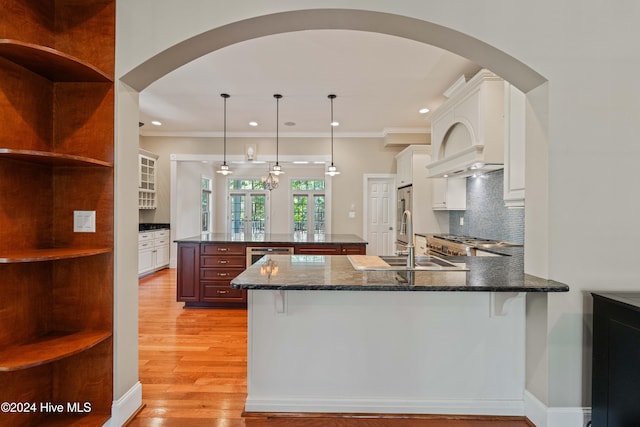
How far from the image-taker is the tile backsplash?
11.6 feet

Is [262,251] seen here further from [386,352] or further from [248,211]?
[248,211]

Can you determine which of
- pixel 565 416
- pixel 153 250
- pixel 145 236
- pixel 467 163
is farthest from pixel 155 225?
pixel 565 416

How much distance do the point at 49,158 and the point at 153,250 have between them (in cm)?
519

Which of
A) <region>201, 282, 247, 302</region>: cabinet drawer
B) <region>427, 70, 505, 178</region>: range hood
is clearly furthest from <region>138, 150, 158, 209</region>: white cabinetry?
<region>427, 70, 505, 178</region>: range hood

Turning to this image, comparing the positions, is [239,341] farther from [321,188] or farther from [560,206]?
[321,188]

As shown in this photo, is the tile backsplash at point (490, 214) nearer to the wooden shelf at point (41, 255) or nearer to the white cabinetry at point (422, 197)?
the white cabinetry at point (422, 197)

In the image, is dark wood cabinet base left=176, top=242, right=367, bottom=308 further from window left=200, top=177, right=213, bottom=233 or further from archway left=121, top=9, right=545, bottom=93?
window left=200, top=177, right=213, bottom=233

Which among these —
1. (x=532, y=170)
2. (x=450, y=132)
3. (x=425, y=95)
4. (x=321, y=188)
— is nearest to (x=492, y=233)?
(x=450, y=132)

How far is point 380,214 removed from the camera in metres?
6.91

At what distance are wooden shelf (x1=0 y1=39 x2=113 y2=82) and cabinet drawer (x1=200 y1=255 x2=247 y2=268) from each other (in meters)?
2.72

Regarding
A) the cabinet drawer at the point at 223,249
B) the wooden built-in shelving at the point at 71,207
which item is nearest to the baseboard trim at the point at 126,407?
the wooden built-in shelving at the point at 71,207

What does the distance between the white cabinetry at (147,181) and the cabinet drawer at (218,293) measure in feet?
9.73

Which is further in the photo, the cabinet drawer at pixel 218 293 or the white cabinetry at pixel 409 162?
the white cabinetry at pixel 409 162

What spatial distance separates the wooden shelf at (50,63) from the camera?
1.46 m
